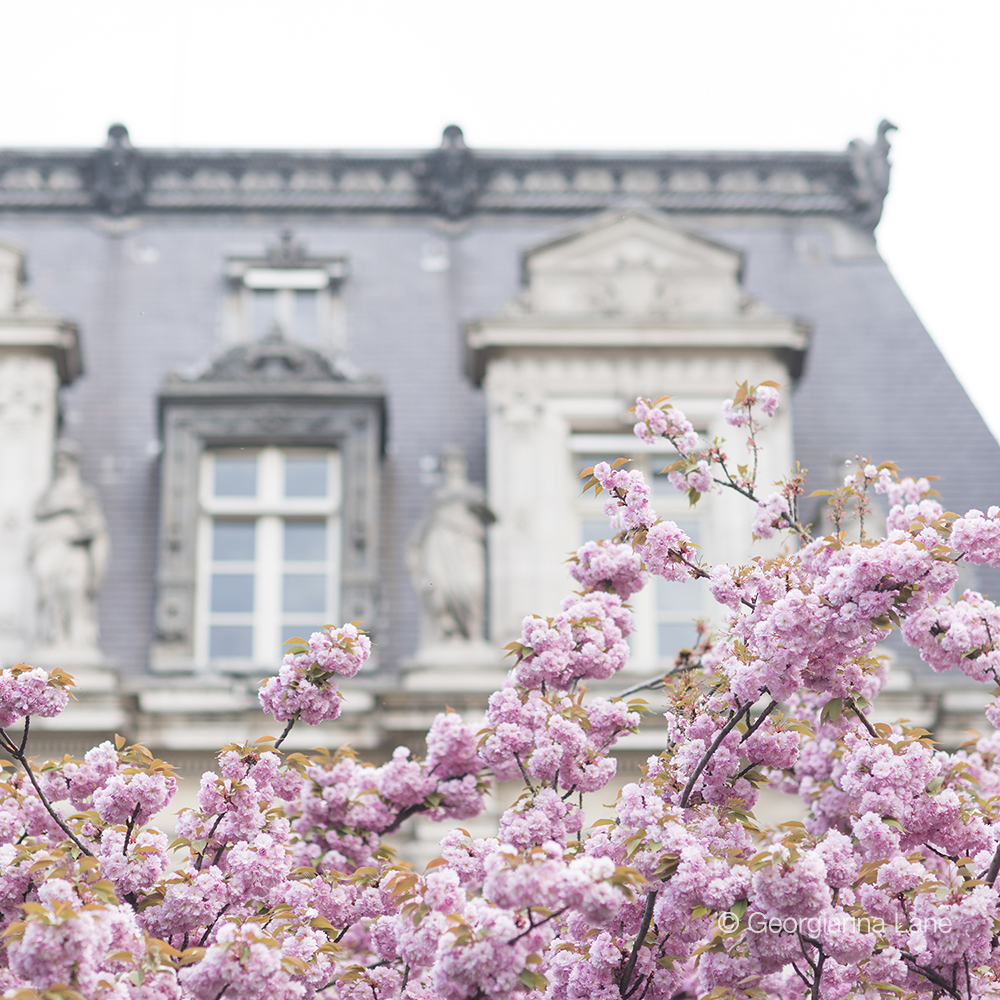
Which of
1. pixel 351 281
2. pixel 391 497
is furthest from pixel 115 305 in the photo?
pixel 391 497

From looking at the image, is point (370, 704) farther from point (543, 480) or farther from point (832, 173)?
point (832, 173)

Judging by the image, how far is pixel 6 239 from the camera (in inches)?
556

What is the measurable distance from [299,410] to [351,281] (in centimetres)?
228

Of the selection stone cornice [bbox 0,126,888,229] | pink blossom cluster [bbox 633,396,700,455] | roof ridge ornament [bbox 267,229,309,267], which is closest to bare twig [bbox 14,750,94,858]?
pink blossom cluster [bbox 633,396,700,455]

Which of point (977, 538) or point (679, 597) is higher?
point (679, 597)

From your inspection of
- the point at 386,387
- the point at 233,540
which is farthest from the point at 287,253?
the point at 233,540

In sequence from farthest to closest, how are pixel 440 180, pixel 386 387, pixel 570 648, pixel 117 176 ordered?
pixel 440 180
pixel 117 176
pixel 386 387
pixel 570 648

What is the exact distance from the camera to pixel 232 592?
42.4 feet

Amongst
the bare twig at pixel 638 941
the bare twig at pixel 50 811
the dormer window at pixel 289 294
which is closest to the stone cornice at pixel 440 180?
the dormer window at pixel 289 294

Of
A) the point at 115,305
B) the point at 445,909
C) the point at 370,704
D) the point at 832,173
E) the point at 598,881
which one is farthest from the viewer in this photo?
the point at 832,173

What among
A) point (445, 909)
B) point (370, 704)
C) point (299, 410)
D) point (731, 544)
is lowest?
point (445, 909)

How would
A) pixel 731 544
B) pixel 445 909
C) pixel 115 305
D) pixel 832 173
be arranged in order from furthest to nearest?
1. pixel 832 173
2. pixel 115 305
3. pixel 731 544
4. pixel 445 909

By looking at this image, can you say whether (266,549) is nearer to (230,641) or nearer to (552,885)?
(230,641)

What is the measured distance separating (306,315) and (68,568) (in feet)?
13.3
